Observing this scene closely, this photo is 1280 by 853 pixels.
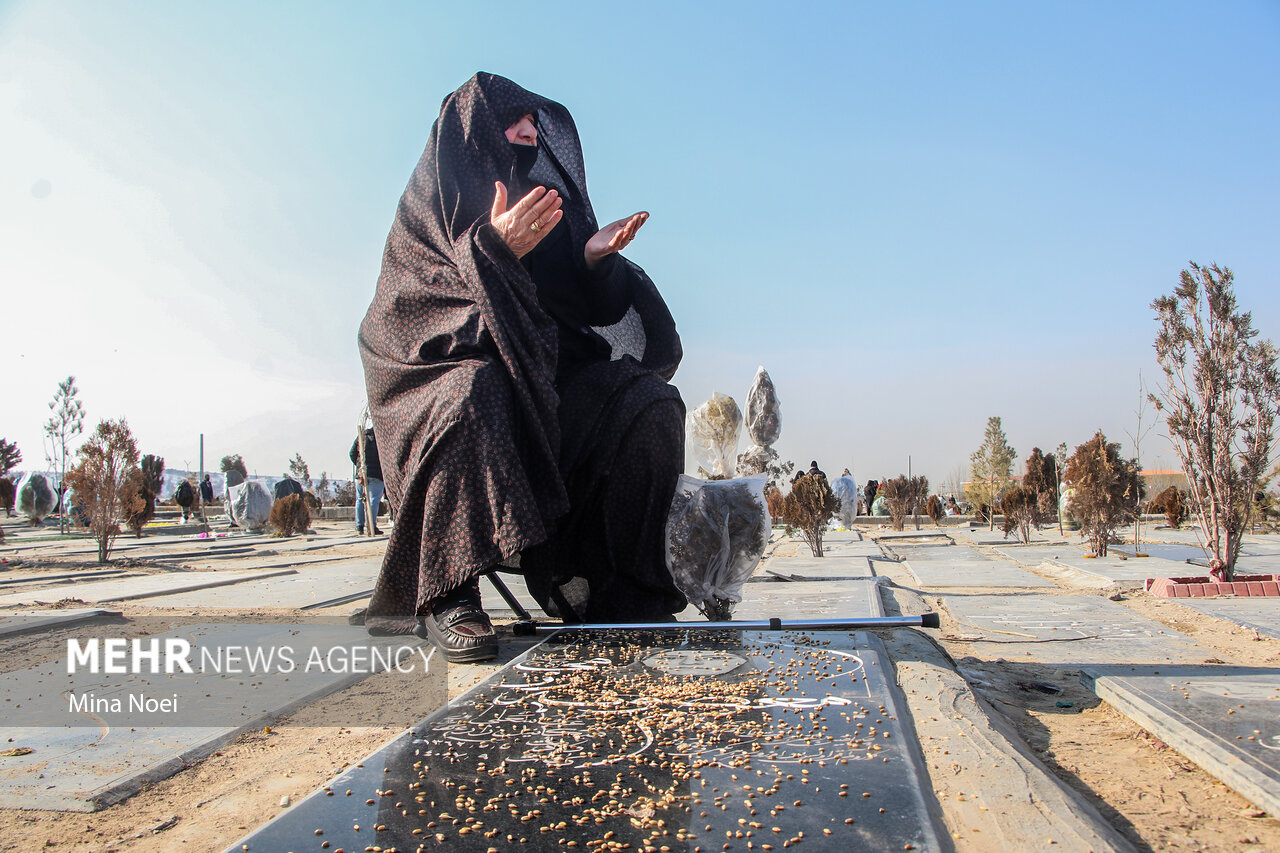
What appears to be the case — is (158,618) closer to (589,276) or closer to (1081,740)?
(589,276)

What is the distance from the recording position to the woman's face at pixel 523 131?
300 centimetres

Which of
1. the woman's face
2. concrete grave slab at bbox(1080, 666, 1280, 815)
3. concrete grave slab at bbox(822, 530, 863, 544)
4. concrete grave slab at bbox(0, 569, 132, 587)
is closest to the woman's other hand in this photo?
the woman's face

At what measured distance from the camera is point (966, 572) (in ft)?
21.2

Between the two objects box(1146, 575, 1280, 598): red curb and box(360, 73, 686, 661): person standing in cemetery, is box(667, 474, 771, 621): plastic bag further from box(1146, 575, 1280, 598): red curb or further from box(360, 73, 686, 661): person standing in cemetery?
box(1146, 575, 1280, 598): red curb

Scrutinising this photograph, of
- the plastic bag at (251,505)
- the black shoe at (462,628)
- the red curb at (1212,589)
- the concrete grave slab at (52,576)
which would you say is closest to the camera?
the black shoe at (462,628)

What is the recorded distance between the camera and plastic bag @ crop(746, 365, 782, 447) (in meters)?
20.0

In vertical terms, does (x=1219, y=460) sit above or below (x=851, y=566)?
above

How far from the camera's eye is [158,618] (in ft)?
12.3

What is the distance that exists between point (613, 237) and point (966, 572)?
5000 mm

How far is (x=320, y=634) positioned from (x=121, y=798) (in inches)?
60.6

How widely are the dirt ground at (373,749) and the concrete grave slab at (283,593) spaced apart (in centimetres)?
153

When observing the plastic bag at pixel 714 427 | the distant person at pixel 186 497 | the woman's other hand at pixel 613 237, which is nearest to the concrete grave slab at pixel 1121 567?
the woman's other hand at pixel 613 237

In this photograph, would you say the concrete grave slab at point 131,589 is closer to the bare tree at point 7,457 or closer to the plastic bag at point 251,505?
the plastic bag at point 251,505

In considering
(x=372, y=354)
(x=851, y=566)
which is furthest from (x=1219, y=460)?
(x=372, y=354)
